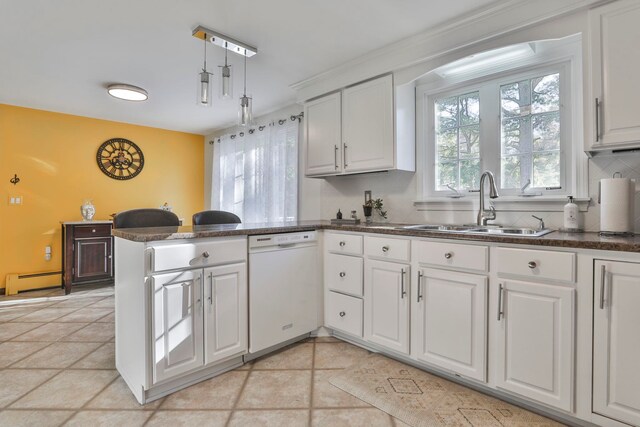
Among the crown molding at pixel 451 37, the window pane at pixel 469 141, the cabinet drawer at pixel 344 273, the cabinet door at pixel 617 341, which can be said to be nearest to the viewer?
the cabinet door at pixel 617 341

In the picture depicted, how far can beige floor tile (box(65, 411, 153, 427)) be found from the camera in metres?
1.64

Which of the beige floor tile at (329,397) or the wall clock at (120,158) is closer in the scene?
the beige floor tile at (329,397)

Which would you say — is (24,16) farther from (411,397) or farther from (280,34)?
(411,397)

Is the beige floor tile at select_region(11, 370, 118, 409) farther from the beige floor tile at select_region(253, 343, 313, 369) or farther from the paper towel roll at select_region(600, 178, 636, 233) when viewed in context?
the paper towel roll at select_region(600, 178, 636, 233)

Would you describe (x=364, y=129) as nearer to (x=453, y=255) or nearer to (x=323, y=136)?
(x=323, y=136)

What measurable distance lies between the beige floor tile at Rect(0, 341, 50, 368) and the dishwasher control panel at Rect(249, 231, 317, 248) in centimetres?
189

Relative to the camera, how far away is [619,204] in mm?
1751

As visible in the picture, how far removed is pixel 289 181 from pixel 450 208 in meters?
2.06

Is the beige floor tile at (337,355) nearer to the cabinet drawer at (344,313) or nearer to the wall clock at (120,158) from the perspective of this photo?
the cabinet drawer at (344,313)

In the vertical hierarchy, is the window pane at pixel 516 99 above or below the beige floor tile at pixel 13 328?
above

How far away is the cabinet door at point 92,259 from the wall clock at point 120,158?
1.13 meters

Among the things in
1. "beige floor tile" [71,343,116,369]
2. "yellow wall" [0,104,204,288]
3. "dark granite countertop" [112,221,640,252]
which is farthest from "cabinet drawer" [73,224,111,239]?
"dark granite countertop" [112,221,640,252]

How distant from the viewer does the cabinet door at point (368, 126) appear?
2715 mm

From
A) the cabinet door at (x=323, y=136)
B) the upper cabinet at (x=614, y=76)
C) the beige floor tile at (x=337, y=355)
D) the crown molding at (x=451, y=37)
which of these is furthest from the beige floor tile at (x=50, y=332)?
the upper cabinet at (x=614, y=76)
